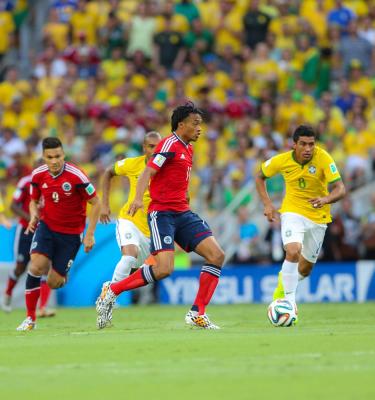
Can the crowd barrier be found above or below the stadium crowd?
below

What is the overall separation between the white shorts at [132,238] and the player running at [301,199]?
1657mm

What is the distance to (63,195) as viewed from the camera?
47.2 feet

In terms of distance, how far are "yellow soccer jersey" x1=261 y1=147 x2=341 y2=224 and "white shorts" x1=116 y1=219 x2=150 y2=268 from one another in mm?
1816

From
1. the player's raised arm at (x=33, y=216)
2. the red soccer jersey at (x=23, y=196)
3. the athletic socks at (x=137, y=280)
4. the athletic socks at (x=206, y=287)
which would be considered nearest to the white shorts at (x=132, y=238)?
the player's raised arm at (x=33, y=216)

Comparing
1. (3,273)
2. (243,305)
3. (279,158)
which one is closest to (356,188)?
(243,305)

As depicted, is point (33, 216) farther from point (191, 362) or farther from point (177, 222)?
point (191, 362)

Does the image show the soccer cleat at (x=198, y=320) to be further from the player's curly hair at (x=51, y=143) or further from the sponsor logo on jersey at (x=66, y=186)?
the player's curly hair at (x=51, y=143)

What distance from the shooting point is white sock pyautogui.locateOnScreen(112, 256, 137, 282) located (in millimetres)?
14277

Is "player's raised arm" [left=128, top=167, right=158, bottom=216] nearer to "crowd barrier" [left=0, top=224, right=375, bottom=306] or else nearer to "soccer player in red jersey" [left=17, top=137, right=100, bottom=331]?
"soccer player in red jersey" [left=17, top=137, right=100, bottom=331]

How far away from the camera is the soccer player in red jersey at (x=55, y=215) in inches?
552

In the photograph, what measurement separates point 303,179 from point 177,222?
211 cm

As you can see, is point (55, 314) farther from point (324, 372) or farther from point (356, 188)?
point (324, 372)

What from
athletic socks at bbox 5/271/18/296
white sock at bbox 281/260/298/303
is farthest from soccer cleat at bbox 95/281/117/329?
athletic socks at bbox 5/271/18/296

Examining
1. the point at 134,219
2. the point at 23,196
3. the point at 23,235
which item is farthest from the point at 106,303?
the point at 23,235
